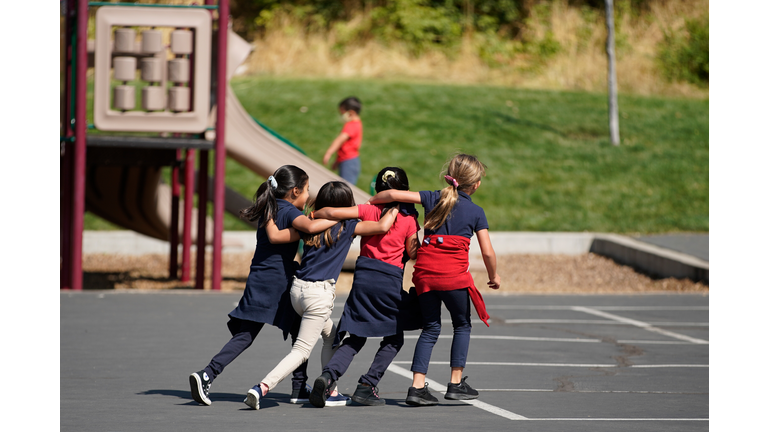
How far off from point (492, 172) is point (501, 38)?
43.9 feet

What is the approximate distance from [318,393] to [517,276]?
9.45 meters

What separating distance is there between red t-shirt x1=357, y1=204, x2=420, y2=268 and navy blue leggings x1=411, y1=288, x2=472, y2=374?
30 cm

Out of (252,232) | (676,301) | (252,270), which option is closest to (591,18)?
(252,232)

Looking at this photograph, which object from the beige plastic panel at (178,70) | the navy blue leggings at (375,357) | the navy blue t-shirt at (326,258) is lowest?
the navy blue leggings at (375,357)

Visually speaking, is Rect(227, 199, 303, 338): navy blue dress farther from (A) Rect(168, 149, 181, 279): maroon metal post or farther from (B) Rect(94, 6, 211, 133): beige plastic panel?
(A) Rect(168, 149, 181, 279): maroon metal post

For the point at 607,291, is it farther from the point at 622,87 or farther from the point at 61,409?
the point at 622,87

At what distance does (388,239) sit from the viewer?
621 cm

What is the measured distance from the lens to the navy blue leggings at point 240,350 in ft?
20.1

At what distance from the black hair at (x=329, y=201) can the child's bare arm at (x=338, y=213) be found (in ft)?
0.21

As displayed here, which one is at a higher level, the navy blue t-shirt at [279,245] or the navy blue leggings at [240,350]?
the navy blue t-shirt at [279,245]

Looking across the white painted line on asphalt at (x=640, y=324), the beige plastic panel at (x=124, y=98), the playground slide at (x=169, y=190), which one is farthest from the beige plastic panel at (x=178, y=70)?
the white painted line on asphalt at (x=640, y=324)

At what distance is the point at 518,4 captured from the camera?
1337 inches

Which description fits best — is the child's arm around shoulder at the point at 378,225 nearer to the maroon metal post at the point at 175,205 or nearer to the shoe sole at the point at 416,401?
the shoe sole at the point at 416,401

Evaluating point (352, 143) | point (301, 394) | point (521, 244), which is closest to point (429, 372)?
point (301, 394)
